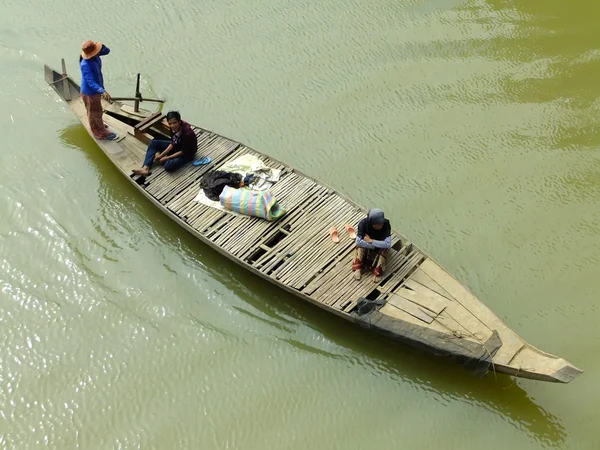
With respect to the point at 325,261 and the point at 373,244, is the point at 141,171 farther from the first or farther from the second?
the point at 373,244

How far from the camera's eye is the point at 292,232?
7.44 metres

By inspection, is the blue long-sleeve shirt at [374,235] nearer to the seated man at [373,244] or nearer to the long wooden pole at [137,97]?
the seated man at [373,244]

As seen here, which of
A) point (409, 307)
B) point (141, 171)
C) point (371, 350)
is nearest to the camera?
point (409, 307)

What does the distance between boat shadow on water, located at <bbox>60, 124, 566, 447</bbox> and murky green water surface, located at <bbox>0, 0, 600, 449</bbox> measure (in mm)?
26

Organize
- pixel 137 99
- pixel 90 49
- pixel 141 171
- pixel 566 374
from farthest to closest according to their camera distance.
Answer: pixel 137 99 < pixel 141 171 < pixel 90 49 < pixel 566 374

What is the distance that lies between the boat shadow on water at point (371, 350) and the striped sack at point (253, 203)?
2.37 ft

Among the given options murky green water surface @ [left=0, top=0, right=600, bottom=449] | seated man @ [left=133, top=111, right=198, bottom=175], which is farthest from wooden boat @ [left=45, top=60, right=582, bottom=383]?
murky green water surface @ [left=0, top=0, right=600, bottom=449]

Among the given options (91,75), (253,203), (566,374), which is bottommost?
(566,374)

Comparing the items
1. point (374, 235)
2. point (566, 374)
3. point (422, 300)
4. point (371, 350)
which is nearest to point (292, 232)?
point (374, 235)

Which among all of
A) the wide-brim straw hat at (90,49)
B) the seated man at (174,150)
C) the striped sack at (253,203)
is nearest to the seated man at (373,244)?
the striped sack at (253,203)

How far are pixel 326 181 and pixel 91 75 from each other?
3658mm

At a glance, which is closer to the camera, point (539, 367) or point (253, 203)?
point (539, 367)

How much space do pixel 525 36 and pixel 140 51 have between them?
6875 millimetres

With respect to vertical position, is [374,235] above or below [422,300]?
above
